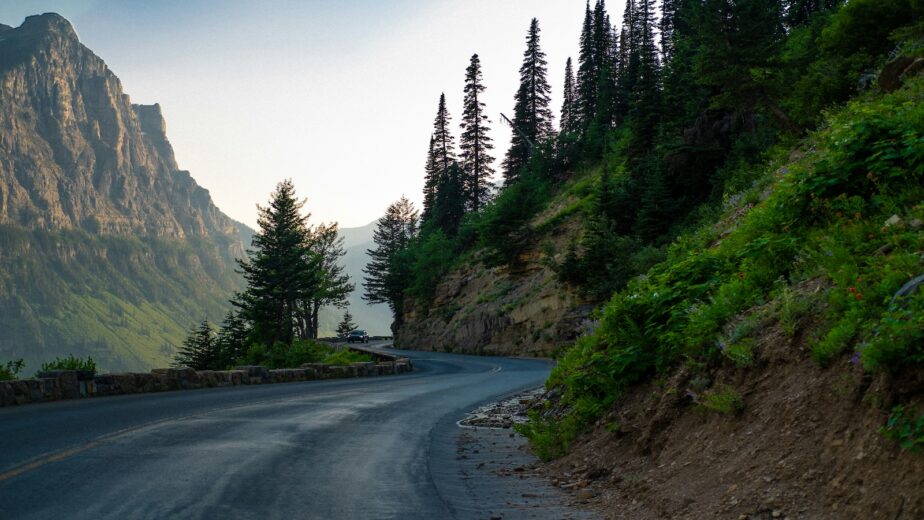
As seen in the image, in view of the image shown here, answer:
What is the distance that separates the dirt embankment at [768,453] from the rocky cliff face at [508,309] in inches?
1044

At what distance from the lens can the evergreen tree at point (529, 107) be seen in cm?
7906

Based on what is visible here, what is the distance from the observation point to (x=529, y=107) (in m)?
79.6

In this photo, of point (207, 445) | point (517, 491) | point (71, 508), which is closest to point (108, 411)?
point (207, 445)

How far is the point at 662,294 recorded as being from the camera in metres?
8.65

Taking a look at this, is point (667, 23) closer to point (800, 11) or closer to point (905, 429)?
point (800, 11)

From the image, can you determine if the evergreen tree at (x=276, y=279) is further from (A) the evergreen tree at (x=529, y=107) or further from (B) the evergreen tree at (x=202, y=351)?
(A) the evergreen tree at (x=529, y=107)

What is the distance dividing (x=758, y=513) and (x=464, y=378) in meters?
21.2

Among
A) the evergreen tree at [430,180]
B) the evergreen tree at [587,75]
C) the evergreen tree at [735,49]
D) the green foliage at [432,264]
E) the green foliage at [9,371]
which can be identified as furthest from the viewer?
the evergreen tree at [430,180]

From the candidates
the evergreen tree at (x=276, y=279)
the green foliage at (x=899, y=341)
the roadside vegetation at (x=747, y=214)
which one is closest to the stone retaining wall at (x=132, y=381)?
the roadside vegetation at (x=747, y=214)

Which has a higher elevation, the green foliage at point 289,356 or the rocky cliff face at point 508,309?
the rocky cliff face at point 508,309

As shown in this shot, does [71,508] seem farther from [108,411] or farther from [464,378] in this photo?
[464,378]

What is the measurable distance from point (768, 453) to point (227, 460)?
5.90 meters

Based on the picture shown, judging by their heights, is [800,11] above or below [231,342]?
above

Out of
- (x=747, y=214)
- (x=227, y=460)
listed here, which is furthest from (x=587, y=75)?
(x=227, y=460)
